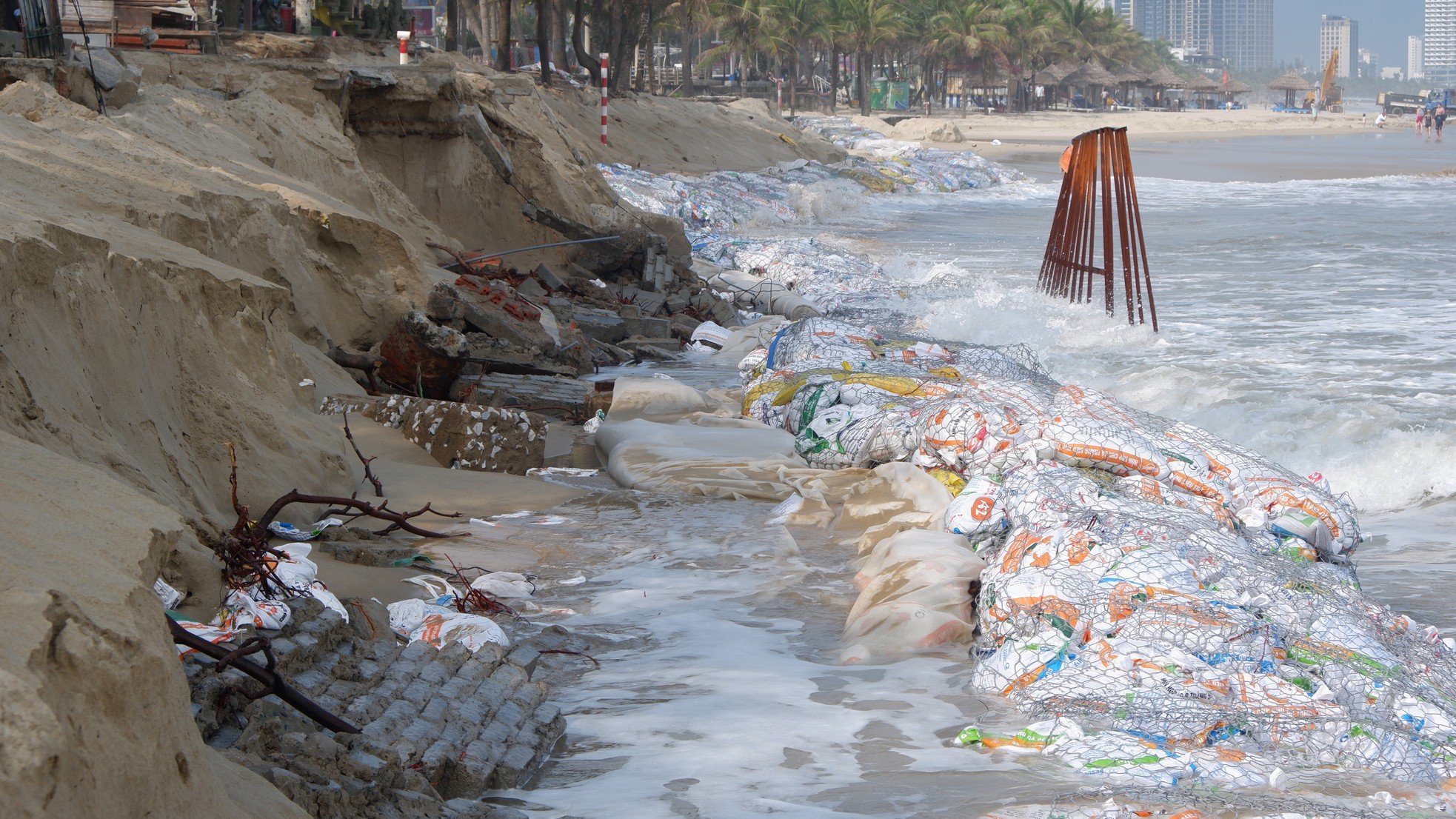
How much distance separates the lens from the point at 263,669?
3098mm

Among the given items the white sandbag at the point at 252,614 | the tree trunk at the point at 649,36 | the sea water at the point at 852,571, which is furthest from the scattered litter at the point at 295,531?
the tree trunk at the point at 649,36

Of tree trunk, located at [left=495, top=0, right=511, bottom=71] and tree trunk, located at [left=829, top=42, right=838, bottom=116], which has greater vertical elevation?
tree trunk, located at [left=829, top=42, right=838, bottom=116]

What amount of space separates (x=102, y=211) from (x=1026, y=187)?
95.3ft

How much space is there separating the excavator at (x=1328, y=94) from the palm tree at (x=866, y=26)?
32.4 meters

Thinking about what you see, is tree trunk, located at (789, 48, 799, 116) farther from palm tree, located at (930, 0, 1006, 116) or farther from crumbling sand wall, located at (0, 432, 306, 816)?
crumbling sand wall, located at (0, 432, 306, 816)

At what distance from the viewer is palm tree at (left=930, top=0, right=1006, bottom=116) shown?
221ft

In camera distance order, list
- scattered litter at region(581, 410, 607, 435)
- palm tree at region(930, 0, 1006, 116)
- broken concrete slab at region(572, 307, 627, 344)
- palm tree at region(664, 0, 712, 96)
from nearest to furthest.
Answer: scattered litter at region(581, 410, 607, 435)
broken concrete slab at region(572, 307, 627, 344)
palm tree at region(664, 0, 712, 96)
palm tree at region(930, 0, 1006, 116)

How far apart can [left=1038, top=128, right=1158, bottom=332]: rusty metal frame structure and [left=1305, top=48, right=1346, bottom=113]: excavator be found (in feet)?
242

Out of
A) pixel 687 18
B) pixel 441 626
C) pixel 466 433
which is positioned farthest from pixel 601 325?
pixel 687 18

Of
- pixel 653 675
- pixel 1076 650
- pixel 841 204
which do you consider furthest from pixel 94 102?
pixel 841 204

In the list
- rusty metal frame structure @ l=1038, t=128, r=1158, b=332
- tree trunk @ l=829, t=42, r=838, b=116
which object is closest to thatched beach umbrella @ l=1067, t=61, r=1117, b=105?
tree trunk @ l=829, t=42, r=838, b=116

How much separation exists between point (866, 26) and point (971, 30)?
10.0 metres

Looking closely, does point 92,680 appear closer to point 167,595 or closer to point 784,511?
point 167,595

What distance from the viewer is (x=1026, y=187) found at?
32.8 metres
